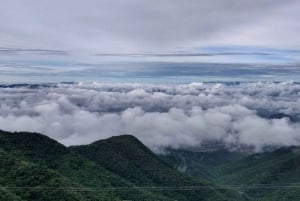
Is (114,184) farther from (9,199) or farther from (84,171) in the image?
(9,199)

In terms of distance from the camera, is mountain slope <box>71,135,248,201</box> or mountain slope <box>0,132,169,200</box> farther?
mountain slope <box>71,135,248,201</box>

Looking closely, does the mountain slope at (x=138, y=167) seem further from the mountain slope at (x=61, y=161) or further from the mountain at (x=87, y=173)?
the mountain slope at (x=61, y=161)

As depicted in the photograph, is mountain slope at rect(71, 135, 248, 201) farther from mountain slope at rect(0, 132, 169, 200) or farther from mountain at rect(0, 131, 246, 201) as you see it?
mountain slope at rect(0, 132, 169, 200)

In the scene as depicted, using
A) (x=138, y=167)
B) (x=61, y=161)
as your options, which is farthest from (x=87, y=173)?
(x=138, y=167)

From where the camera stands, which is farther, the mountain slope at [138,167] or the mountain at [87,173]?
the mountain slope at [138,167]

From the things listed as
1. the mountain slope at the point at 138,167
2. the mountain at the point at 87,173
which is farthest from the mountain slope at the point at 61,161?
the mountain slope at the point at 138,167

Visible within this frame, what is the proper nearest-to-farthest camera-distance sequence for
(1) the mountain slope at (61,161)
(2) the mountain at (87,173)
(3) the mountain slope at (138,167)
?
(2) the mountain at (87,173) → (1) the mountain slope at (61,161) → (3) the mountain slope at (138,167)

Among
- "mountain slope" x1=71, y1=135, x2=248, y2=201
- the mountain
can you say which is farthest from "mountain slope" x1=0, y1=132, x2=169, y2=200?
"mountain slope" x1=71, y1=135, x2=248, y2=201

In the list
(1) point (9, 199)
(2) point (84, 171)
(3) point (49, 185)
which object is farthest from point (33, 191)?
(2) point (84, 171)

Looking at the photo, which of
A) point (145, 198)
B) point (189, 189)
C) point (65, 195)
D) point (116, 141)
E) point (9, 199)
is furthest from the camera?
point (116, 141)
